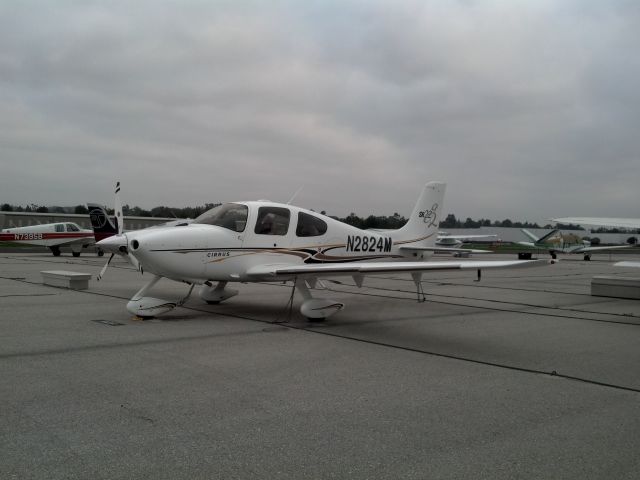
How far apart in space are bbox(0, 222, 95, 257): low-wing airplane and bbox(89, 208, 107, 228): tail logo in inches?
555

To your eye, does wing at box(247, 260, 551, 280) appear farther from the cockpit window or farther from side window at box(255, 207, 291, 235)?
the cockpit window

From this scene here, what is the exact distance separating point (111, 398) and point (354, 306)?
7.47 metres

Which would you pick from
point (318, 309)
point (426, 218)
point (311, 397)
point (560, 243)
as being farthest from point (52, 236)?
point (560, 243)

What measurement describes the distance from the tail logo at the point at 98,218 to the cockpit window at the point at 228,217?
27.1 feet

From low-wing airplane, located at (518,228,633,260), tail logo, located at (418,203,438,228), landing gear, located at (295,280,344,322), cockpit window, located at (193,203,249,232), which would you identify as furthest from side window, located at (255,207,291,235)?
low-wing airplane, located at (518,228,633,260)

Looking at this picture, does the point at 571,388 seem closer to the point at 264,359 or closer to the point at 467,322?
the point at 264,359

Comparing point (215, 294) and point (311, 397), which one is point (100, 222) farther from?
point (311, 397)

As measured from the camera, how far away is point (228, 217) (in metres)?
9.53

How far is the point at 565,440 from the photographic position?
3844mm

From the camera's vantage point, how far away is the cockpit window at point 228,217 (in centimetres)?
943

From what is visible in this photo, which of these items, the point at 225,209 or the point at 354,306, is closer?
the point at 225,209

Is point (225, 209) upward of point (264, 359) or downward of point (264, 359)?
upward

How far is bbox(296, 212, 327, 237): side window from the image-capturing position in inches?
406

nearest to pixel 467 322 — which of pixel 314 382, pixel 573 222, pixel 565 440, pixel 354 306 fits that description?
pixel 354 306
